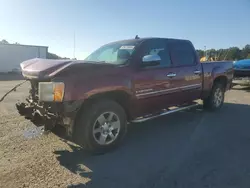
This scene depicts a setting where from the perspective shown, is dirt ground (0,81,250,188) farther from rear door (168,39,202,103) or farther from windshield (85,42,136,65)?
windshield (85,42,136,65)

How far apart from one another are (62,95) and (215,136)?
3.12 m

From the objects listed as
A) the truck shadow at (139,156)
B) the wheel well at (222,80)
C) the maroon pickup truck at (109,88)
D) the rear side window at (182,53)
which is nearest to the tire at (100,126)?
the maroon pickup truck at (109,88)

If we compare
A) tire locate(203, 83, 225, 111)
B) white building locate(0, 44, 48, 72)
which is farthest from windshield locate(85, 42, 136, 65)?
white building locate(0, 44, 48, 72)

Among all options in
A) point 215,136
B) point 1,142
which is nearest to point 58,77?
point 1,142

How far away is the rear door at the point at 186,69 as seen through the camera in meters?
5.58

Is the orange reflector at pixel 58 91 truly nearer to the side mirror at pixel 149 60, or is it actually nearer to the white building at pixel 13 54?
the side mirror at pixel 149 60

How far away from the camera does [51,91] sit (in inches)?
142

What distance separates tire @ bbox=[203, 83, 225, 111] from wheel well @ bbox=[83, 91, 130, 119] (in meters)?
3.39

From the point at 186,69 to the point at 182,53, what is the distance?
0.42m

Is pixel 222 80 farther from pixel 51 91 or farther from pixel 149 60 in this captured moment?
pixel 51 91

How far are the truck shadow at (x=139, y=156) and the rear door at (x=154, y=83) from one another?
1.93ft

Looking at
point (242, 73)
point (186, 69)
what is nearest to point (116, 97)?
point (186, 69)

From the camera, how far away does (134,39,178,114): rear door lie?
4641mm

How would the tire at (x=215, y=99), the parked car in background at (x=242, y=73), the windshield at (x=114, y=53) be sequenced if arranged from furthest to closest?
the parked car in background at (x=242, y=73)
the tire at (x=215, y=99)
the windshield at (x=114, y=53)
